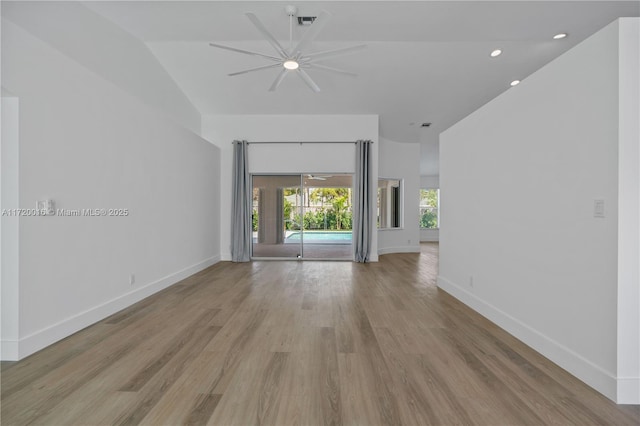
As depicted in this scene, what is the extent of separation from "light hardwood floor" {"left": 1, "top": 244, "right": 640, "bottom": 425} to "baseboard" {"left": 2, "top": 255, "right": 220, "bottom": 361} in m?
0.08

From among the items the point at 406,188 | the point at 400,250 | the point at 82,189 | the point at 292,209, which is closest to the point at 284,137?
the point at 292,209

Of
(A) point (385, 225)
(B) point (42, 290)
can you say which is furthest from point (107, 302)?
(A) point (385, 225)

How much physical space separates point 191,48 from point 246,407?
5.01 meters

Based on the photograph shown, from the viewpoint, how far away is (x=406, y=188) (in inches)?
301

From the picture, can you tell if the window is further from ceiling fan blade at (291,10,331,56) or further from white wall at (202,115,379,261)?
ceiling fan blade at (291,10,331,56)

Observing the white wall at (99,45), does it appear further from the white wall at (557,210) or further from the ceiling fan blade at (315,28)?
the white wall at (557,210)

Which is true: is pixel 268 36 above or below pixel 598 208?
above

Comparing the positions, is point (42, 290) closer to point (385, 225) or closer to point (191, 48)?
point (191, 48)

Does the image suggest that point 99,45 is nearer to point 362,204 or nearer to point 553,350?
point 362,204

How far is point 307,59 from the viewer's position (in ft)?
10.9

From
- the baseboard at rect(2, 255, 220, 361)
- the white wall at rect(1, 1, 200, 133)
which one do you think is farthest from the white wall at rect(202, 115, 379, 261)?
the baseboard at rect(2, 255, 220, 361)

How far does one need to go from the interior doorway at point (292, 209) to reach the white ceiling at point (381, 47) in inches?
58.8

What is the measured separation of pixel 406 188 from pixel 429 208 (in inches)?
148

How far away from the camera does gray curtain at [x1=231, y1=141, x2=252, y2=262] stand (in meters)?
5.82
